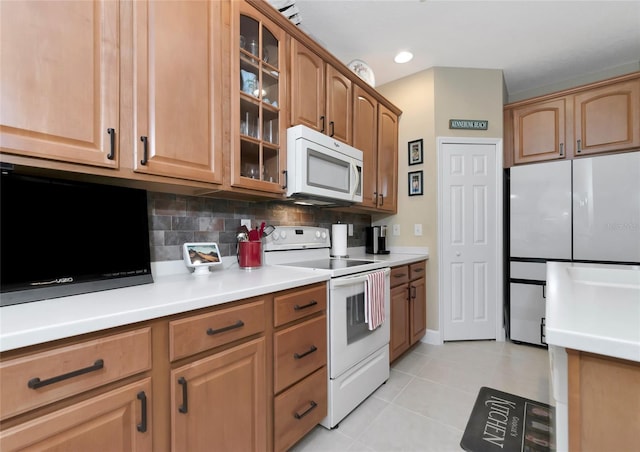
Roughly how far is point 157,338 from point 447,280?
2686mm

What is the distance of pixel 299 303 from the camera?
140cm

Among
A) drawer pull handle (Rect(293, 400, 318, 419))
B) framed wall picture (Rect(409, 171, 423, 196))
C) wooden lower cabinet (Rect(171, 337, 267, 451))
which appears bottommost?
drawer pull handle (Rect(293, 400, 318, 419))

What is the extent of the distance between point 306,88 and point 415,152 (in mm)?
1550

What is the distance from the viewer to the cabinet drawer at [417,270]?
256 cm

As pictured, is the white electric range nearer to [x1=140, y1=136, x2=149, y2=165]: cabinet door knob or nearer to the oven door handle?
the oven door handle

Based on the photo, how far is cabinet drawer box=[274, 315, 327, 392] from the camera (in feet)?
4.27

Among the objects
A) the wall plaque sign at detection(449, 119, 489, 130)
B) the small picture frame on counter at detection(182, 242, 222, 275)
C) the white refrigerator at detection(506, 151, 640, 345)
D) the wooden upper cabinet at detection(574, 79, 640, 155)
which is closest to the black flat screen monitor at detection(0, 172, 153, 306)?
the small picture frame on counter at detection(182, 242, 222, 275)

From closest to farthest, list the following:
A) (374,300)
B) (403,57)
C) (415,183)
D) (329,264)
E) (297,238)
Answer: (374,300), (329,264), (297,238), (403,57), (415,183)

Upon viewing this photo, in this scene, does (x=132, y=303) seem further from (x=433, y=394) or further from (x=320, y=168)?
(x=433, y=394)

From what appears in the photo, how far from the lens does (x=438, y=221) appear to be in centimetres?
287

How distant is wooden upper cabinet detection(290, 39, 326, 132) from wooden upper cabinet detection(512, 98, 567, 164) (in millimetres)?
2274

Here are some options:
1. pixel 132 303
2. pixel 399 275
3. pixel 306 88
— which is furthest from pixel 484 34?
pixel 132 303

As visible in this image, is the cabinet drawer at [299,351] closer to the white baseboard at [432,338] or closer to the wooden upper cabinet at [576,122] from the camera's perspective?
the white baseboard at [432,338]

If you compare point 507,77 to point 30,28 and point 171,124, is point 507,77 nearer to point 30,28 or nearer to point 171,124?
point 171,124
